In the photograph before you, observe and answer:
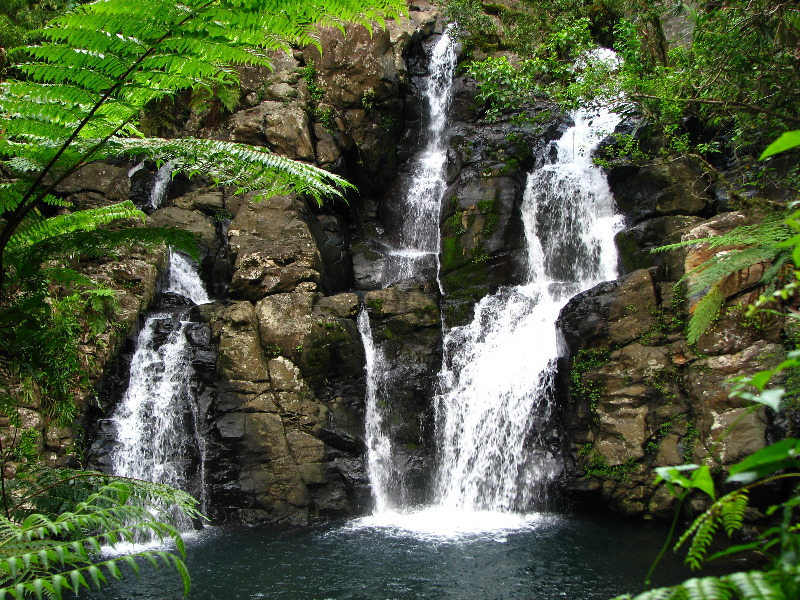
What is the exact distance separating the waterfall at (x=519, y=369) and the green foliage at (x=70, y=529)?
7036mm

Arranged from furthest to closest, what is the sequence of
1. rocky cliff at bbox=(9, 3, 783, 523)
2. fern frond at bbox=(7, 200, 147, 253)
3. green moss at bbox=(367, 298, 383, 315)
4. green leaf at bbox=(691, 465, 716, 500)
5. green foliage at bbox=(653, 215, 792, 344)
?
green moss at bbox=(367, 298, 383, 315) → rocky cliff at bbox=(9, 3, 783, 523) → green foliage at bbox=(653, 215, 792, 344) → fern frond at bbox=(7, 200, 147, 253) → green leaf at bbox=(691, 465, 716, 500)

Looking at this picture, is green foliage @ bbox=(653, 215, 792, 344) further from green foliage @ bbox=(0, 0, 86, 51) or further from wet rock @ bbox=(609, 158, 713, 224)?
green foliage @ bbox=(0, 0, 86, 51)

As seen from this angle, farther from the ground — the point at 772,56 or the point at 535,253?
the point at 772,56

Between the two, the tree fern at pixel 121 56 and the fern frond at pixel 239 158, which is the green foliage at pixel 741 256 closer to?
the fern frond at pixel 239 158

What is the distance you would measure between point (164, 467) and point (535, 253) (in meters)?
8.30

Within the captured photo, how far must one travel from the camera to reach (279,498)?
8.69 meters

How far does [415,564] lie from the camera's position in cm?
661

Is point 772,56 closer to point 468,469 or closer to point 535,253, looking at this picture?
point 535,253

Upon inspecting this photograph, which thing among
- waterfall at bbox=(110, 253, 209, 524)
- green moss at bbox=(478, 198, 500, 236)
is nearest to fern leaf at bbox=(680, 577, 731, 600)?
waterfall at bbox=(110, 253, 209, 524)

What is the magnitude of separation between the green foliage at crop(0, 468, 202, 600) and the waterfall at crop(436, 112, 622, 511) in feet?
23.1

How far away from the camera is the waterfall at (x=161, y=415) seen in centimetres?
871

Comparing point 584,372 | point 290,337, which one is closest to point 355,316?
point 290,337

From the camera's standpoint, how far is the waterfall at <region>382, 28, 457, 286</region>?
13.2m

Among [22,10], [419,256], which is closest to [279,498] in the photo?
[419,256]
